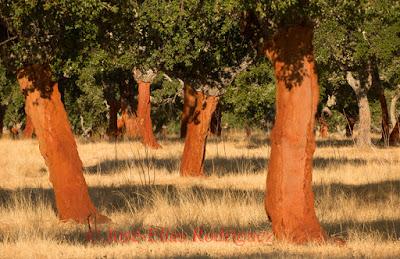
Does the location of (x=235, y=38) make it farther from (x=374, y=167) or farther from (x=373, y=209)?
(x=373, y=209)

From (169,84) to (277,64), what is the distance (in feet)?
134

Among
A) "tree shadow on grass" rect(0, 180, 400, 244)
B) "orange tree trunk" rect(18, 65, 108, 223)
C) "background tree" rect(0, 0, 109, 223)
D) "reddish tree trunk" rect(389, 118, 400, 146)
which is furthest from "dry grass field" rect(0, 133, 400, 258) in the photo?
"reddish tree trunk" rect(389, 118, 400, 146)

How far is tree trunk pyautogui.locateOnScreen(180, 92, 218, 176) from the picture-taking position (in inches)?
960

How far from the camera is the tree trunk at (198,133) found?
24.4 m

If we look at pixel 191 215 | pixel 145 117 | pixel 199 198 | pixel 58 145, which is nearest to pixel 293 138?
pixel 191 215

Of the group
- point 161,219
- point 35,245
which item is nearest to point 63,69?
point 161,219

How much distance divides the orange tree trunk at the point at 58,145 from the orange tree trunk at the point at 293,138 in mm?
4304

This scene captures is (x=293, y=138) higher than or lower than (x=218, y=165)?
higher

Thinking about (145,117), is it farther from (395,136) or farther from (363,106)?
(395,136)

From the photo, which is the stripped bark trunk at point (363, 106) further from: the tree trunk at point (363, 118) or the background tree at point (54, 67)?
the background tree at point (54, 67)

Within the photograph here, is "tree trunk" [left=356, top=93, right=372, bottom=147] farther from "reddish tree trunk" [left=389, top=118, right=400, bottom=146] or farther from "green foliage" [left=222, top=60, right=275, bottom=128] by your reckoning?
"green foliage" [left=222, top=60, right=275, bottom=128]

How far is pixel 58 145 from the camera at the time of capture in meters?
15.9

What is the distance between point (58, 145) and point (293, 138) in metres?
5.32

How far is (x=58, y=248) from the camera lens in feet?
38.5
